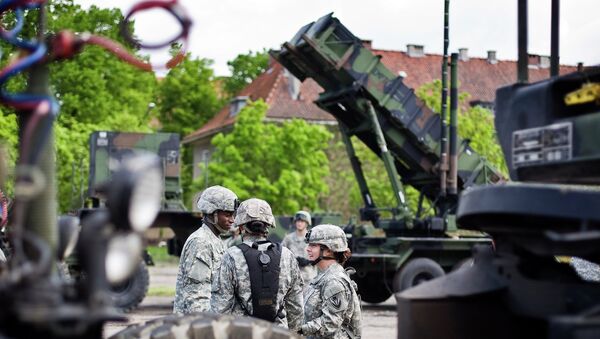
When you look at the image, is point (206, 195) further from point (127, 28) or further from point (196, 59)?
point (196, 59)

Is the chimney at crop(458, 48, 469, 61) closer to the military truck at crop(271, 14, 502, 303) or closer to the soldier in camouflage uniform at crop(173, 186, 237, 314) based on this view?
the military truck at crop(271, 14, 502, 303)

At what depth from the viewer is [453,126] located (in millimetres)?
19422

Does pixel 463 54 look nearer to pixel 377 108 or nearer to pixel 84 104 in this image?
pixel 84 104

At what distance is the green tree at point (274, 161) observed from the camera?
41750 mm

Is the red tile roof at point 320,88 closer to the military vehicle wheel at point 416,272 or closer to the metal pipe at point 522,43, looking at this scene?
the military vehicle wheel at point 416,272

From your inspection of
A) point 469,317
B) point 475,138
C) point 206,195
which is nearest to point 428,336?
point 469,317

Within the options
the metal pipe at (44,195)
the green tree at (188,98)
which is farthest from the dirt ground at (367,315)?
the green tree at (188,98)

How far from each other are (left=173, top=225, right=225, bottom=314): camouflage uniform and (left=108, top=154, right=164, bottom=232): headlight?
194 inches

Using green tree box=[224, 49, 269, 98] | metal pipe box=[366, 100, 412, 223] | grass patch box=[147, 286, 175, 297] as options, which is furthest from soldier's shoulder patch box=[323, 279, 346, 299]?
green tree box=[224, 49, 269, 98]

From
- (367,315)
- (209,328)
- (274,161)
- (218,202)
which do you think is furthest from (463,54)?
(209,328)

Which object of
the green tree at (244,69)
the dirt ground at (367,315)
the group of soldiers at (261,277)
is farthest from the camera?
the green tree at (244,69)

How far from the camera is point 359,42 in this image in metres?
19.1

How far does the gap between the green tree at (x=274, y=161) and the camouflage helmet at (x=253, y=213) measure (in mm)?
33688

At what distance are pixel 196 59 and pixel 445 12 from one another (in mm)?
41327
